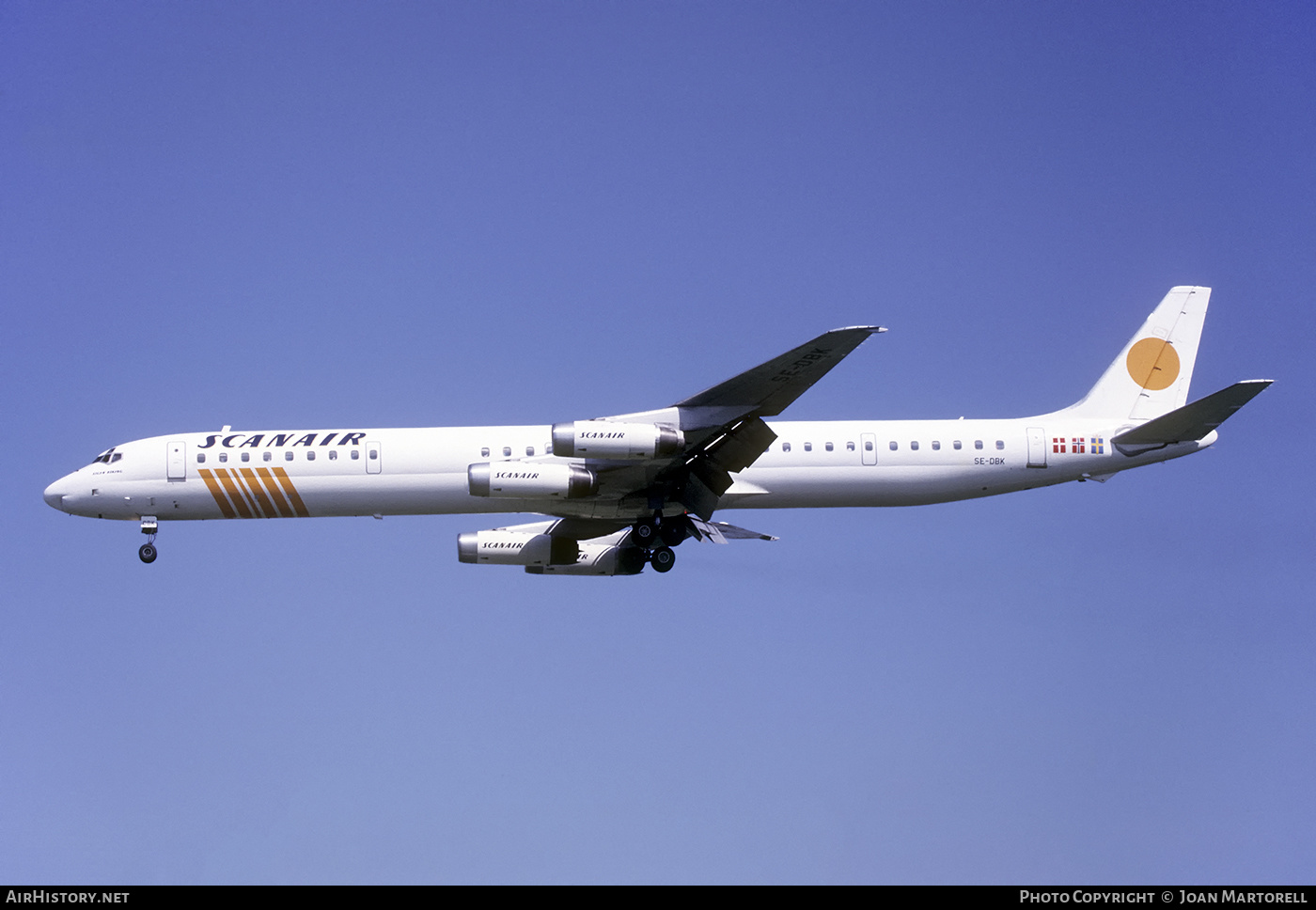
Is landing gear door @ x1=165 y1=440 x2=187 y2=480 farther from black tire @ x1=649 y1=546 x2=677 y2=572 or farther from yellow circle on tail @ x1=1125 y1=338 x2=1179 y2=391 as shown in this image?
yellow circle on tail @ x1=1125 y1=338 x2=1179 y2=391

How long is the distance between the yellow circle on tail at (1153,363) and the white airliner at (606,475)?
1.80 m

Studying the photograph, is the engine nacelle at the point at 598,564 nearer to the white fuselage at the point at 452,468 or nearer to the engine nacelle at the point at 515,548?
the engine nacelle at the point at 515,548

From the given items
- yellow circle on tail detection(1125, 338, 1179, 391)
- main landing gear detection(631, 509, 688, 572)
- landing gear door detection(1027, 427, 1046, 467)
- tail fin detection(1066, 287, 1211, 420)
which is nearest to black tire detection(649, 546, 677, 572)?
main landing gear detection(631, 509, 688, 572)

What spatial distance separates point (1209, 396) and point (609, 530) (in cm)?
1575

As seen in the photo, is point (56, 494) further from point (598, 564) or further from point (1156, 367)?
point (1156, 367)

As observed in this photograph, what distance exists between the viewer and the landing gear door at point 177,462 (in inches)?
1393

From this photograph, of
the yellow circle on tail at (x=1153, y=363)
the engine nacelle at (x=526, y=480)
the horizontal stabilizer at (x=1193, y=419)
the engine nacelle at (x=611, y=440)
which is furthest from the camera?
the yellow circle on tail at (x=1153, y=363)

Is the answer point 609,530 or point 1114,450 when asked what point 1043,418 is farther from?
point 609,530

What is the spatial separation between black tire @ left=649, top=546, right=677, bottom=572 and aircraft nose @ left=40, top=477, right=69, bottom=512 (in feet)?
51.8

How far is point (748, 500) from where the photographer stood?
35.0 m

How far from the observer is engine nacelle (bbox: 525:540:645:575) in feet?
120

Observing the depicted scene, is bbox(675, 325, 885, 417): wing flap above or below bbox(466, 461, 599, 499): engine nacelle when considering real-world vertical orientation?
above

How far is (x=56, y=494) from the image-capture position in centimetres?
3594

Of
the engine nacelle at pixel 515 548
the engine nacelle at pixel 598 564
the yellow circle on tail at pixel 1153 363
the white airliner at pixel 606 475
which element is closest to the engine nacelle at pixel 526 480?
the white airliner at pixel 606 475
